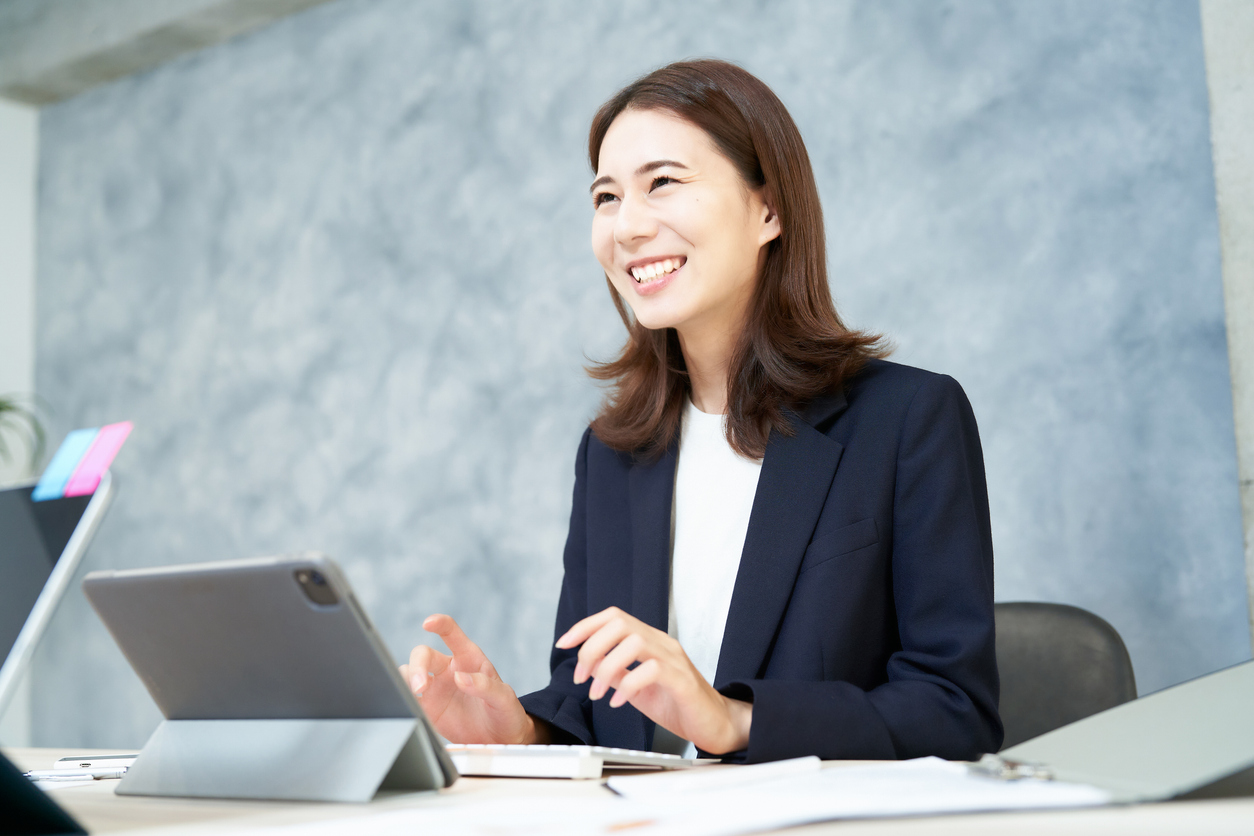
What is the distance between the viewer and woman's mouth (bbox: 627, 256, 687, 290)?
59.2 inches

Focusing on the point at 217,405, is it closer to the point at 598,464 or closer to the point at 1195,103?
the point at 598,464

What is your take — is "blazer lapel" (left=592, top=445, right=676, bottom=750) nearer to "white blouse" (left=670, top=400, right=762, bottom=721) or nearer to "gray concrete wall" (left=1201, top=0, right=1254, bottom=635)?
"white blouse" (left=670, top=400, right=762, bottom=721)

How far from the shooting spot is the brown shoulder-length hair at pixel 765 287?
58.4 inches

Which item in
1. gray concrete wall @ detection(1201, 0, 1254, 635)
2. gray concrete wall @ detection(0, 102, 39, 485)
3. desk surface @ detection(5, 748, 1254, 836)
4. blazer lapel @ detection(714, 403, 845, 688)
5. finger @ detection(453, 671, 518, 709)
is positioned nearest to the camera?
desk surface @ detection(5, 748, 1254, 836)

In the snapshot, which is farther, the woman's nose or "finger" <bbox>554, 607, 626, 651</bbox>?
the woman's nose

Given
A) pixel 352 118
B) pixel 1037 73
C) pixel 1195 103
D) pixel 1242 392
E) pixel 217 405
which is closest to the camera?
pixel 1242 392

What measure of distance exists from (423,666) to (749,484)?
0.60 meters

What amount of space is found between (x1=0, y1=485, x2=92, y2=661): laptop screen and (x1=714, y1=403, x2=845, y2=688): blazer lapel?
0.78 m

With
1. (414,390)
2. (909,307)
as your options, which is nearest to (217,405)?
(414,390)

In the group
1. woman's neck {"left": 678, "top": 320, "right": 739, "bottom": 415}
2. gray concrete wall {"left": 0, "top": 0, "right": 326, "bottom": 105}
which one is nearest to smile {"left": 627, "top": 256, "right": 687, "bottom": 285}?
woman's neck {"left": 678, "top": 320, "right": 739, "bottom": 415}

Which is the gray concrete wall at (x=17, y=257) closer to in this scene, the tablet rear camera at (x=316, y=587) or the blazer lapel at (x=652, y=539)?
the blazer lapel at (x=652, y=539)

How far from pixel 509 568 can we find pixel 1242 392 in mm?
1955

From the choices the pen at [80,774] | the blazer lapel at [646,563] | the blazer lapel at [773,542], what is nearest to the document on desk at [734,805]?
the pen at [80,774]

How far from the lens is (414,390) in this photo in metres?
3.39
